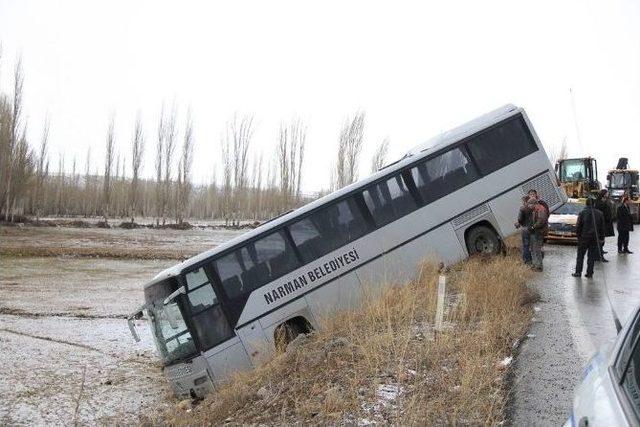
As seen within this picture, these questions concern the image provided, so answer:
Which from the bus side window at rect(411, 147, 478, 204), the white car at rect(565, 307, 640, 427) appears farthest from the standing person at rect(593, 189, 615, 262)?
the white car at rect(565, 307, 640, 427)

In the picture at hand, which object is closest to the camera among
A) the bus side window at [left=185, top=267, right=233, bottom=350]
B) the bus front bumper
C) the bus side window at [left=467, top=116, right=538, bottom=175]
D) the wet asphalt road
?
the wet asphalt road

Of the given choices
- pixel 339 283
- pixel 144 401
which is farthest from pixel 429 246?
pixel 144 401

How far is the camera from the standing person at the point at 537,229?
14.0 meters

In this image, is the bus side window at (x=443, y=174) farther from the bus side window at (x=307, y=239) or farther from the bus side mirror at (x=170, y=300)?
the bus side mirror at (x=170, y=300)

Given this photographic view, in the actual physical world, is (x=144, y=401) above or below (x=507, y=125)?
below

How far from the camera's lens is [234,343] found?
11.5 meters

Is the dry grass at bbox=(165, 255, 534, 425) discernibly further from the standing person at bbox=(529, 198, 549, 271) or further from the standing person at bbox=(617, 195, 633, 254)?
the standing person at bbox=(617, 195, 633, 254)

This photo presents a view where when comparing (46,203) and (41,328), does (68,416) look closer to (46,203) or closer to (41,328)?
(41,328)

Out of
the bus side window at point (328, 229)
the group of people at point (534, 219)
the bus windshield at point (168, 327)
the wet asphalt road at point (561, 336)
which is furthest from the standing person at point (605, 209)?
the bus windshield at point (168, 327)

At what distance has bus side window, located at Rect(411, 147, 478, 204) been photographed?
14.7 metres

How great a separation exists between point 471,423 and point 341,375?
205 cm

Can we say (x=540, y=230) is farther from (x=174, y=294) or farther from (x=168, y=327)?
(x=168, y=327)

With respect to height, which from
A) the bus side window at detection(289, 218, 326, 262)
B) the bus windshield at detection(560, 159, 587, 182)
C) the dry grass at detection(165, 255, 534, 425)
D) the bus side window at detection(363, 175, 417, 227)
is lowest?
the dry grass at detection(165, 255, 534, 425)

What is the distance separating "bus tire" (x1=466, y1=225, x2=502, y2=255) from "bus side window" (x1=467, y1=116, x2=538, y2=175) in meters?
1.39
